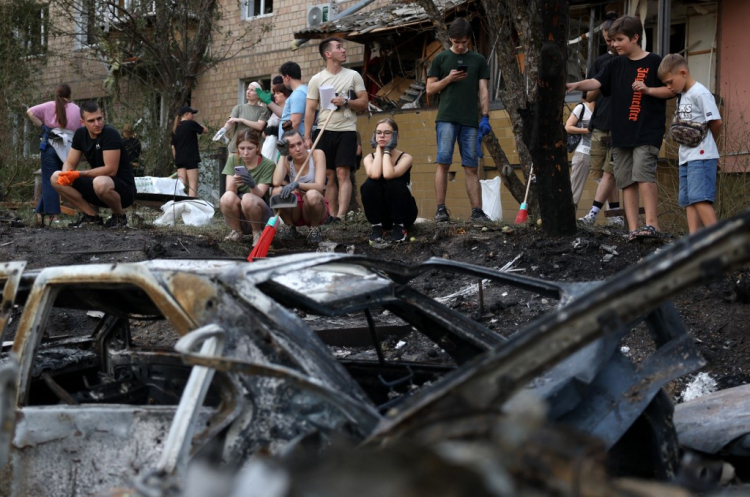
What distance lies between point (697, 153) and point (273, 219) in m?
3.97

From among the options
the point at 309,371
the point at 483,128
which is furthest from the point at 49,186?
the point at 309,371

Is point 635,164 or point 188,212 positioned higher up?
point 635,164

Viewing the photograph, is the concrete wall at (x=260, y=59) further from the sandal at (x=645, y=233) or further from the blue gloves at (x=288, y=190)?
the sandal at (x=645, y=233)

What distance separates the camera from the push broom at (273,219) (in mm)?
8055

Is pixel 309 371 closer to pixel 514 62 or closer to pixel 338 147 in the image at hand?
pixel 514 62

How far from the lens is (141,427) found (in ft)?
8.85

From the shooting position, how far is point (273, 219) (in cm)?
825

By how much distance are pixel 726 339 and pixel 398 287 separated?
342cm

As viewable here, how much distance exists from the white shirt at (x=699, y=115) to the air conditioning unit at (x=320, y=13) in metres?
10.5

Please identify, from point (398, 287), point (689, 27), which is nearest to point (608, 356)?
A: point (398, 287)

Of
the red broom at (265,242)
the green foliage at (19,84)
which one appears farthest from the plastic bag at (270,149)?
the green foliage at (19,84)

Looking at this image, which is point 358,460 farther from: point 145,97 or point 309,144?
point 145,97

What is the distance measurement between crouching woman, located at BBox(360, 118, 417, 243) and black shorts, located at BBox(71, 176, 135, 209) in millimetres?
3310

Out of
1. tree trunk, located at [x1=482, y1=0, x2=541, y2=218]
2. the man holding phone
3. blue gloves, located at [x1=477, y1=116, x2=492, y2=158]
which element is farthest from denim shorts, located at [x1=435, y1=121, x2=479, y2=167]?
tree trunk, located at [x1=482, y1=0, x2=541, y2=218]
